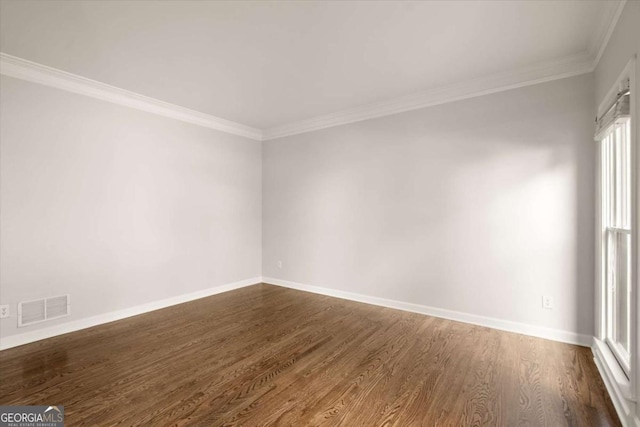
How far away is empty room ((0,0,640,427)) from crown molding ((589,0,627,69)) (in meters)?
0.02

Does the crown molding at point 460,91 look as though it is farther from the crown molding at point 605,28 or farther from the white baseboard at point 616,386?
the white baseboard at point 616,386

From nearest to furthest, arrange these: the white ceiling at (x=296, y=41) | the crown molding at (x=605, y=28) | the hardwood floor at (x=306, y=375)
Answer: the hardwood floor at (x=306, y=375) → the crown molding at (x=605, y=28) → the white ceiling at (x=296, y=41)

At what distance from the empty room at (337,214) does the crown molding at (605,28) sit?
19 millimetres

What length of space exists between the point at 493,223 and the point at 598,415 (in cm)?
181

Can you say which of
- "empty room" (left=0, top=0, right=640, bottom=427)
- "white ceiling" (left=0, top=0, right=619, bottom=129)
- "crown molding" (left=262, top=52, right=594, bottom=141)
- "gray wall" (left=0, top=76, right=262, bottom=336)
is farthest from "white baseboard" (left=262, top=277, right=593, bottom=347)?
"white ceiling" (left=0, top=0, right=619, bottom=129)

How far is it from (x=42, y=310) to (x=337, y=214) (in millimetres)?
3546

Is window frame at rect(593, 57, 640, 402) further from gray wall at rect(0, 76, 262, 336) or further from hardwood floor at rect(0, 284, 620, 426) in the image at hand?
gray wall at rect(0, 76, 262, 336)

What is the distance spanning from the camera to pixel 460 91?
341 cm

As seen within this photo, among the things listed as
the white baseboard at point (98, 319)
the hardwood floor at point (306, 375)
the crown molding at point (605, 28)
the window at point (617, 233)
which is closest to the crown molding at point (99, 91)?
the white baseboard at point (98, 319)

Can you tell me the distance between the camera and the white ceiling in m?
2.13

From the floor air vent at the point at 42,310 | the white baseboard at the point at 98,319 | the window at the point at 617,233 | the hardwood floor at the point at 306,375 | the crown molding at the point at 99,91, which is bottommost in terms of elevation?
the hardwood floor at the point at 306,375

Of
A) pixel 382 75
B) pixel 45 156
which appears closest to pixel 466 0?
pixel 382 75

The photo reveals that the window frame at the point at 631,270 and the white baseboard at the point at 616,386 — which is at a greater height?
the window frame at the point at 631,270

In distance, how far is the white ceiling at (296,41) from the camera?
2127 millimetres
